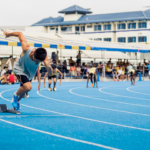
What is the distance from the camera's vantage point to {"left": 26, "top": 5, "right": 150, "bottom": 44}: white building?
226 feet

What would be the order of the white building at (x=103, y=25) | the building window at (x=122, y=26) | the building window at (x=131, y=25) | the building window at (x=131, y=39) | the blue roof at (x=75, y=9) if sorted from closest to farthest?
the building window at (x=131, y=39)
the white building at (x=103, y=25)
the building window at (x=131, y=25)
the building window at (x=122, y=26)
the blue roof at (x=75, y=9)

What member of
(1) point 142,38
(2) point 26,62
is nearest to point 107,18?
(1) point 142,38

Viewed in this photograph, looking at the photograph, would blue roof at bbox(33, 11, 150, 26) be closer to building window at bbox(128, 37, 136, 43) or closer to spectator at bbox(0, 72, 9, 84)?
building window at bbox(128, 37, 136, 43)

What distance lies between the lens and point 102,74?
29.1 meters

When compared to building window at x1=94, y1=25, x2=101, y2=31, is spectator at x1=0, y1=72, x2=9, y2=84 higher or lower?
lower

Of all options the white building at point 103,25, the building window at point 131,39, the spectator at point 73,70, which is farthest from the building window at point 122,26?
the spectator at point 73,70

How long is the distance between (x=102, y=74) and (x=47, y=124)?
22.2 meters

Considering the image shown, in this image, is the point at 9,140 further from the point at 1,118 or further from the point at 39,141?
the point at 1,118

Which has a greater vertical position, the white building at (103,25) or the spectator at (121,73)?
the white building at (103,25)

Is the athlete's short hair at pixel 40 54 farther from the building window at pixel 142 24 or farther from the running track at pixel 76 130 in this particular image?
the building window at pixel 142 24

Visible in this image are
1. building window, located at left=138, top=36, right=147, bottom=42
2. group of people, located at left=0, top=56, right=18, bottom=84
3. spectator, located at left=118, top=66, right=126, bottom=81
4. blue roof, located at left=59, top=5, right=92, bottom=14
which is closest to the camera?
group of people, located at left=0, top=56, right=18, bottom=84

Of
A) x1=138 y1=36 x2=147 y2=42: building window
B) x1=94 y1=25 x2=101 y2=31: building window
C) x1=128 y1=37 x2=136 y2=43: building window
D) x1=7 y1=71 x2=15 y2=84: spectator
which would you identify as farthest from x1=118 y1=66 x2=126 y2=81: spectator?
x1=94 y1=25 x2=101 y2=31: building window

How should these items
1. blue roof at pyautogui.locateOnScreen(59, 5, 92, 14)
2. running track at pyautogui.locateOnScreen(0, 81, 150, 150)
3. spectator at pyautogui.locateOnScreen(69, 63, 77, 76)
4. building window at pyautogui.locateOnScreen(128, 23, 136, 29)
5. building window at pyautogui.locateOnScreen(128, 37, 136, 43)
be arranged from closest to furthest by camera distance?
1. running track at pyautogui.locateOnScreen(0, 81, 150, 150)
2. spectator at pyautogui.locateOnScreen(69, 63, 77, 76)
3. building window at pyautogui.locateOnScreen(128, 37, 136, 43)
4. building window at pyautogui.locateOnScreen(128, 23, 136, 29)
5. blue roof at pyautogui.locateOnScreen(59, 5, 92, 14)

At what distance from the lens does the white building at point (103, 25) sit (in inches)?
2714
